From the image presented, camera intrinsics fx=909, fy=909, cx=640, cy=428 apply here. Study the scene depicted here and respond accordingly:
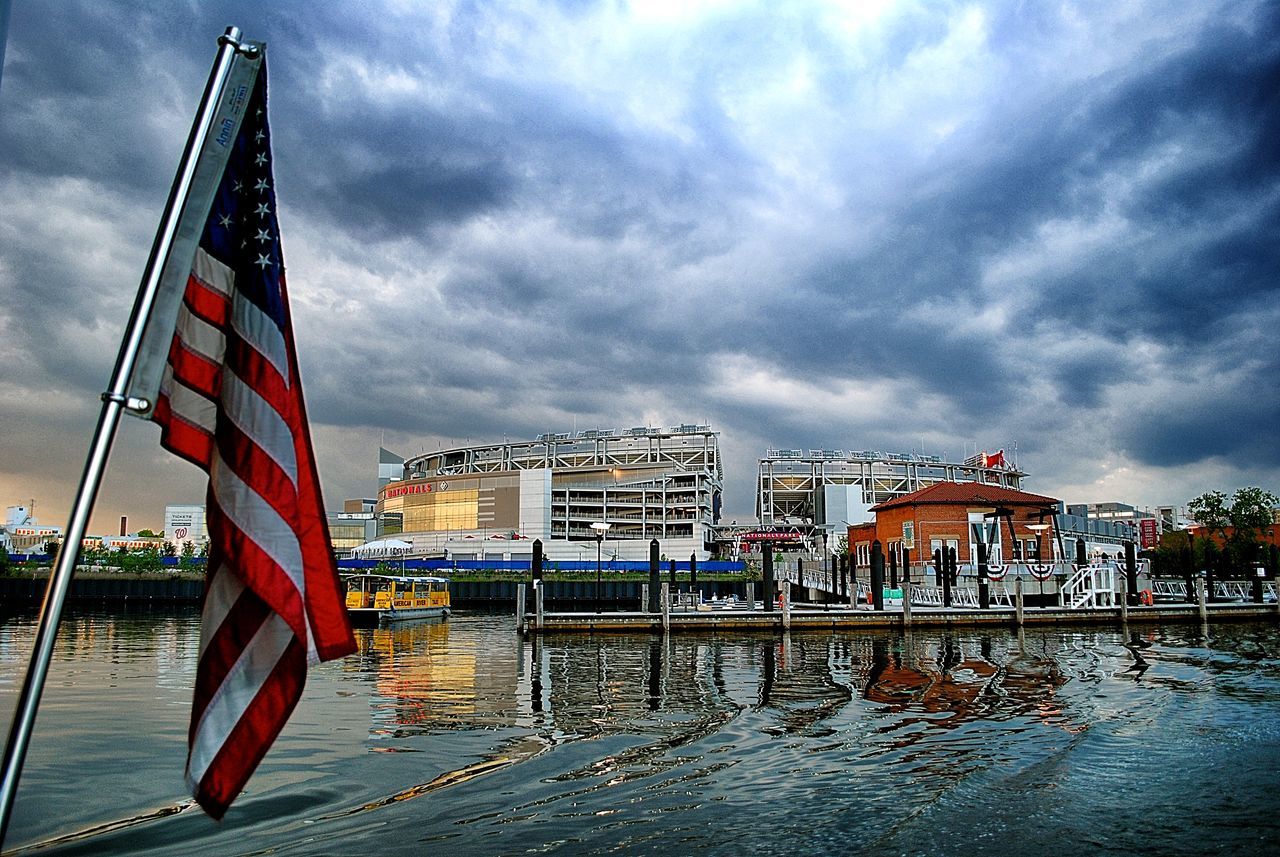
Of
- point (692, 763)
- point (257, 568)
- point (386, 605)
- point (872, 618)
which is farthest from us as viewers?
point (386, 605)

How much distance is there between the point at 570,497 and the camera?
135125 millimetres

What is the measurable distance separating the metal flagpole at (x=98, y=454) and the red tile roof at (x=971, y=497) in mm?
65708

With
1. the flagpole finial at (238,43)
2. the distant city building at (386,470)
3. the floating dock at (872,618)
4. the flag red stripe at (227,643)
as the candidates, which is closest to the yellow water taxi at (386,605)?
the floating dock at (872,618)

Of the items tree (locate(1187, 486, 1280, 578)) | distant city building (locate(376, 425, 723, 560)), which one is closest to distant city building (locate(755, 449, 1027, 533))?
distant city building (locate(376, 425, 723, 560))

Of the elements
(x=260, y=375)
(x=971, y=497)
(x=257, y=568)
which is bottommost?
(x=257, y=568)

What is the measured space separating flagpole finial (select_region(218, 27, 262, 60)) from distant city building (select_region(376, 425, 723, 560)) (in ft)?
361

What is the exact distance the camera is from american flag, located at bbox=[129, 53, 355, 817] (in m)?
3.89

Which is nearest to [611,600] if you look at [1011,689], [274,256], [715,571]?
[715,571]

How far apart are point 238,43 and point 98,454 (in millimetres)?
1835

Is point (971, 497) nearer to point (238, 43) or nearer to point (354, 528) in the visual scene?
point (238, 43)

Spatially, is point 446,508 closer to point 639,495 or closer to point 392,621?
point 639,495

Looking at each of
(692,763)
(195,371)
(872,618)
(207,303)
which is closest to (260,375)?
(195,371)

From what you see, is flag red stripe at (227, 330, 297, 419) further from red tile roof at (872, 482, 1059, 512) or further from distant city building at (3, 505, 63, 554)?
distant city building at (3, 505, 63, 554)

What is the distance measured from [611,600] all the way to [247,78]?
7613 cm
